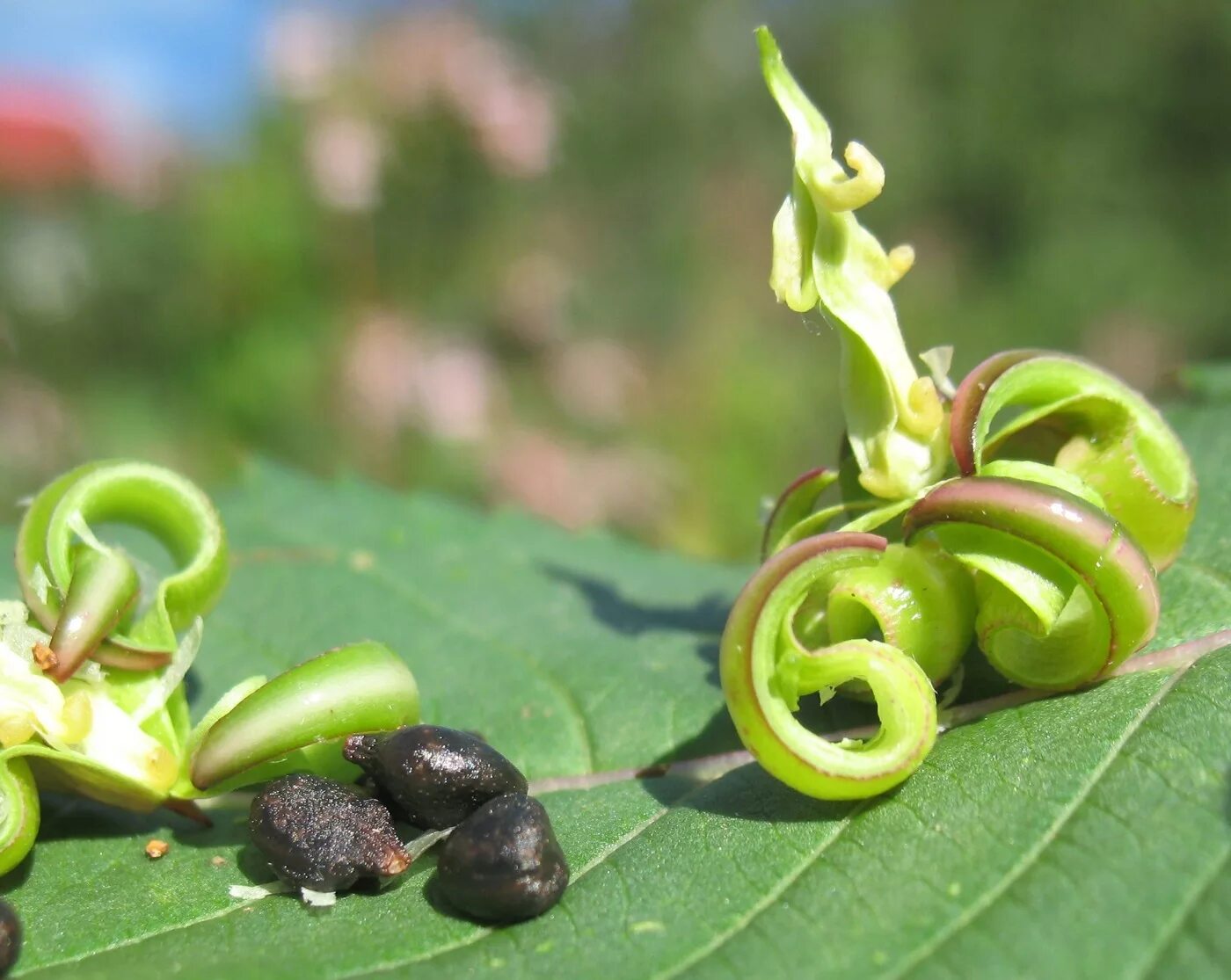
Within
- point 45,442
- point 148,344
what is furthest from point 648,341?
point 45,442

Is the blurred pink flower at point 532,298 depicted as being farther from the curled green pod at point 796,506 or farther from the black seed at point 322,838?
the black seed at point 322,838

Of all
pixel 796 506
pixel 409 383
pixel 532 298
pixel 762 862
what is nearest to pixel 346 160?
pixel 409 383

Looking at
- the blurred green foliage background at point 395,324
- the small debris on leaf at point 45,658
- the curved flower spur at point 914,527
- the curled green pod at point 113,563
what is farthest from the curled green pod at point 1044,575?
the blurred green foliage background at point 395,324

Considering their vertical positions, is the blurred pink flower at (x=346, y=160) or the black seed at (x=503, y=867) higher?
the black seed at (x=503, y=867)

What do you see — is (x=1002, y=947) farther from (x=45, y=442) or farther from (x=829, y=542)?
(x=45, y=442)

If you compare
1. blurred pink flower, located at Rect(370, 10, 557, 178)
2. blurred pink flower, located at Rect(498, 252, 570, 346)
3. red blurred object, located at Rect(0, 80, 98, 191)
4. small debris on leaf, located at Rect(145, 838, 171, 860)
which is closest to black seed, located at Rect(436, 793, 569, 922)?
small debris on leaf, located at Rect(145, 838, 171, 860)

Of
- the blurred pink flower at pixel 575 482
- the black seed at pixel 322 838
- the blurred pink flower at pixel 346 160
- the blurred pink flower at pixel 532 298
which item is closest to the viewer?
the black seed at pixel 322 838
